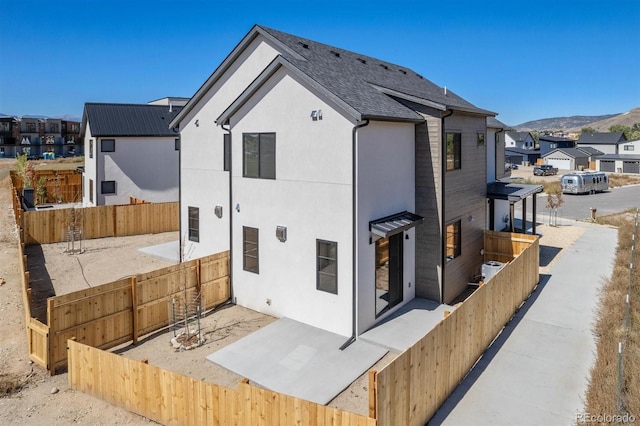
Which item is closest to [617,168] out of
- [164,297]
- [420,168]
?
[420,168]

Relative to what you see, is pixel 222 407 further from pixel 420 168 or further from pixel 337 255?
pixel 420 168

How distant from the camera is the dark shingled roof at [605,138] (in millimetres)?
83750

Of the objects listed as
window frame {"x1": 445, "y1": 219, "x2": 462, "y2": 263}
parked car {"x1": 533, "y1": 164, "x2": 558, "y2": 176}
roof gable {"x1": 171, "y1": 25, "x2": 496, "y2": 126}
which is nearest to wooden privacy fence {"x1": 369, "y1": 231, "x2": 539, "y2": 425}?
window frame {"x1": 445, "y1": 219, "x2": 462, "y2": 263}

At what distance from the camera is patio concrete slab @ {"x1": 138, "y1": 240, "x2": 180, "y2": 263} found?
59.8 ft

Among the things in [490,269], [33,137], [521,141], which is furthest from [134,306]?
[521,141]

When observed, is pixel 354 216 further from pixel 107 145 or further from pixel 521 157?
pixel 521 157

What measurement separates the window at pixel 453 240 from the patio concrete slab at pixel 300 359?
4.98 metres

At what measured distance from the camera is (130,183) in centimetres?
2856

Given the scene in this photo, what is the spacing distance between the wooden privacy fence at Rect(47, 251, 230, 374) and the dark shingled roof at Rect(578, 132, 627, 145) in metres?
92.5

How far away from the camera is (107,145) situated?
91.4 feet

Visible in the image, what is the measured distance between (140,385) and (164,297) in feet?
14.1

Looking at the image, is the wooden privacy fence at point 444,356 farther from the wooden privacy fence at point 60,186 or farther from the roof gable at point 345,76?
the wooden privacy fence at point 60,186

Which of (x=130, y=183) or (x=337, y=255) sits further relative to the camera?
(x=130, y=183)

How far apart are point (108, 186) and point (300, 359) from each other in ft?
75.0
